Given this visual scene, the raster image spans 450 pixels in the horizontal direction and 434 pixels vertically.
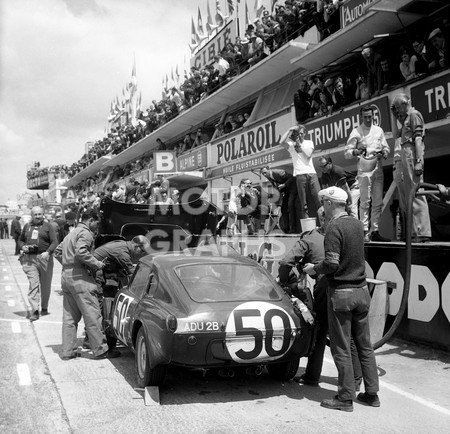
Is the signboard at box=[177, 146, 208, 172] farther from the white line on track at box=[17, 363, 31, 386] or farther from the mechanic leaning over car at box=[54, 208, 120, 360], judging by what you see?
the white line on track at box=[17, 363, 31, 386]

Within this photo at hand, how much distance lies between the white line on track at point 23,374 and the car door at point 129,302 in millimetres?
1076

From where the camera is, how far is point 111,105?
199ft

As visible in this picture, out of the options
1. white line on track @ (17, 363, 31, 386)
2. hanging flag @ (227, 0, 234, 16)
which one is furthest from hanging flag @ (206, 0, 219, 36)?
white line on track @ (17, 363, 31, 386)

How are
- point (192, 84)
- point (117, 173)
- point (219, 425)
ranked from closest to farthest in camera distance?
point (219, 425)
point (192, 84)
point (117, 173)

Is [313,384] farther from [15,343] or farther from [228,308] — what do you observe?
[15,343]

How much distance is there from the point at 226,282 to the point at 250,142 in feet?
42.2

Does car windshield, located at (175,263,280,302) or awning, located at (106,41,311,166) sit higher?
awning, located at (106,41,311,166)

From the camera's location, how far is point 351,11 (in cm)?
1365

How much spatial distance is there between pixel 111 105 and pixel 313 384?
2305 inches

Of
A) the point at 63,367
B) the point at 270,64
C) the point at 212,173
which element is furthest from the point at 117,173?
the point at 63,367

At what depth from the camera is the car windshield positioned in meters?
5.48

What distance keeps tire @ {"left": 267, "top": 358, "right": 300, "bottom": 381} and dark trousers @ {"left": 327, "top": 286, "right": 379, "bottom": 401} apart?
768 millimetres

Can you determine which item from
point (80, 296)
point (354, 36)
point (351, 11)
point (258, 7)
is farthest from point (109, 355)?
point (258, 7)

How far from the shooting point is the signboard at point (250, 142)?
1645 centimetres
